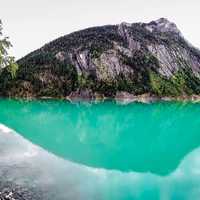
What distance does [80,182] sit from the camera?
38.8 meters

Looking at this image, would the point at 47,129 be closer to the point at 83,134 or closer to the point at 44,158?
the point at 83,134

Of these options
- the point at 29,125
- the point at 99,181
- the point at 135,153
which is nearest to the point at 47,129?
the point at 29,125

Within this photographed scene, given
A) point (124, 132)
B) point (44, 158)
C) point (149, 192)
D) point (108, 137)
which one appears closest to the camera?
point (149, 192)

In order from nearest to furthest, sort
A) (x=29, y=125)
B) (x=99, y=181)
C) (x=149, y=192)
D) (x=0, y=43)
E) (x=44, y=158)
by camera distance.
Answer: (x=149, y=192), (x=99, y=181), (x=44, y=158), (x=0, y=43), (x=29, y=125)

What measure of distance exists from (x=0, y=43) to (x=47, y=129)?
95.0 ft

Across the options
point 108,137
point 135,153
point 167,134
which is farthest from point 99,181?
point 167,134

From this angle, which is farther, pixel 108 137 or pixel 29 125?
pixel 29 125

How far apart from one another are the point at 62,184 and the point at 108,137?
37.9 metres

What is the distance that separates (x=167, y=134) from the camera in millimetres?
78750

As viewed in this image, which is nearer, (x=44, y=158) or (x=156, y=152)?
(x=44, y=158)

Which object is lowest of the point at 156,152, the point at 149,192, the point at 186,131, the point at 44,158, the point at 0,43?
the point at 186,131

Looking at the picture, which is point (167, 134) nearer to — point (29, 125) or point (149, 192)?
point (29, 125)

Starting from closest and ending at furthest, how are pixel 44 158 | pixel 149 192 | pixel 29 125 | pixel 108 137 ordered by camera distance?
pixel 149 192 → pixel 44 158 → pixel 108 137 → pixel 29 125

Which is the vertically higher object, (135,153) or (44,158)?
(44,158)
